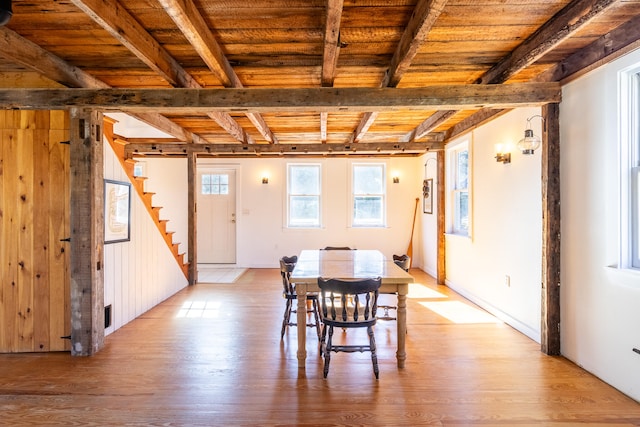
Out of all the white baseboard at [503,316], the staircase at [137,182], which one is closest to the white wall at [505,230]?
the white baseboard at [503,316]

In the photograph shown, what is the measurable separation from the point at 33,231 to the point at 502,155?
4.84 m

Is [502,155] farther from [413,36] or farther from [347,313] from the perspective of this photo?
[347,313]

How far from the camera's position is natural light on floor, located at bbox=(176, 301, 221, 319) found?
444 centimetres

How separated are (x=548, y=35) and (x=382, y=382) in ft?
9.01

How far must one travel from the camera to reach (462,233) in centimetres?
592

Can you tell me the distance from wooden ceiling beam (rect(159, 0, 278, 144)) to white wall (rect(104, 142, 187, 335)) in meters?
1.60

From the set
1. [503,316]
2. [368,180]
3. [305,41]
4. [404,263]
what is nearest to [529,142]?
[404,263]

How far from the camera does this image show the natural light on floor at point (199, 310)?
14.6 ft

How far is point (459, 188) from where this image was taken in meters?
6.00

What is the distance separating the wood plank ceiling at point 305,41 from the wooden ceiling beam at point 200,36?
1 centimetres

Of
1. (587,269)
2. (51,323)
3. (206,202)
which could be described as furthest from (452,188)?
(51,323)

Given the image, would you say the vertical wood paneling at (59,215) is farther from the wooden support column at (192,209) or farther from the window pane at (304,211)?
the window pane at (304,211)

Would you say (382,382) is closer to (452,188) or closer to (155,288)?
(155,288)

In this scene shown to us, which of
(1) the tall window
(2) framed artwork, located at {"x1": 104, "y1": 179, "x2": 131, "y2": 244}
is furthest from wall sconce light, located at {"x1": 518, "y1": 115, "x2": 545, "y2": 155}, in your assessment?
(2) framed artwork, located at {"x1": 104, "y1": 179, "x2": 131, "y2": 244}
